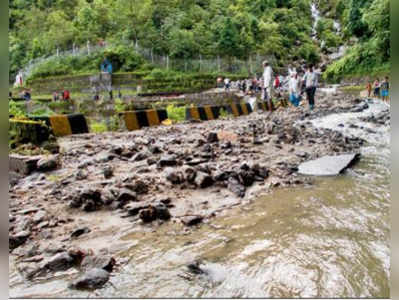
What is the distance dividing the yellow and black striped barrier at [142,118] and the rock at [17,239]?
781cm

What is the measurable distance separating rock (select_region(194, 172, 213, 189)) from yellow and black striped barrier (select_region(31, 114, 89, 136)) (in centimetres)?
577

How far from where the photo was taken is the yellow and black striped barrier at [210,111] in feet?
41.8

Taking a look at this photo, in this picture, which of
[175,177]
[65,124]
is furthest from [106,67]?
[175,177]

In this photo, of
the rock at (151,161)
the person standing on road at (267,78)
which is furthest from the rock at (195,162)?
the person standing on road at (267,78)

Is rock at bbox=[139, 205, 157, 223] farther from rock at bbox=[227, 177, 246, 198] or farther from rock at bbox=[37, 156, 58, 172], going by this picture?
rock at bbox=[37, 156, 58, 172]

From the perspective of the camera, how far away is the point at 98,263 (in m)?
1.94

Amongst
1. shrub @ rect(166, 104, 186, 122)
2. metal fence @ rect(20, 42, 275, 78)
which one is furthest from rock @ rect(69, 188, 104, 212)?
metal fence @ rect(20, 42, 275, 78)

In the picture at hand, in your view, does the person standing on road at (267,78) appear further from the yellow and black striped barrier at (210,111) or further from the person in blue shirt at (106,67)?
the person in blue shirt at (106,67)

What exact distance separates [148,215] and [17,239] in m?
1.06

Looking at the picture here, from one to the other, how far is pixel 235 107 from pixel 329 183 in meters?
11.6

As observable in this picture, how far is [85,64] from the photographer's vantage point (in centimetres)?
3147

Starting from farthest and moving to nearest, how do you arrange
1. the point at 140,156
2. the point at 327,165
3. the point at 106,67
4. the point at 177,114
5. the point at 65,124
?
the point at 106,67, the point at 177,114, the point at 65,124, the point at 140,156, the point at 327,165

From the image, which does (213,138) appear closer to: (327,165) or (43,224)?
(327,165)

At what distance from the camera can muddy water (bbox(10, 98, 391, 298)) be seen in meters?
1.66
